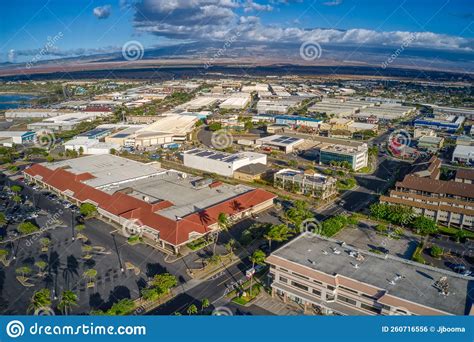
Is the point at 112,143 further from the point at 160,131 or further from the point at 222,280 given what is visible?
the point at 222,280

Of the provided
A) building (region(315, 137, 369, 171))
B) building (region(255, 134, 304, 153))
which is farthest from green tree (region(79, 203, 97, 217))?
A: building (region(255, 134, 304, 153))

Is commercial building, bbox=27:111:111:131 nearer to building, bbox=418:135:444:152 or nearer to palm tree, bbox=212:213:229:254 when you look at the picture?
palm tree, bbox=212:213:229:254

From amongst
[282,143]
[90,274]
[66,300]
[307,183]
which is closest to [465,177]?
[307,183]

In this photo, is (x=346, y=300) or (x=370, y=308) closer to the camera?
(x=370, y=308)

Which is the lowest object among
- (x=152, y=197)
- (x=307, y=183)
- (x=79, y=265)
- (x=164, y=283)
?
(x=79, y=265)

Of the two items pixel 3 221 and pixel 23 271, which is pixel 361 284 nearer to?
pixel 23 271

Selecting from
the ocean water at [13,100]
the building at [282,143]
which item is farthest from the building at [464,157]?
the ocean water at [13,100]

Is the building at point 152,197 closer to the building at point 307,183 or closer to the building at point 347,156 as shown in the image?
the building at point 307,183
